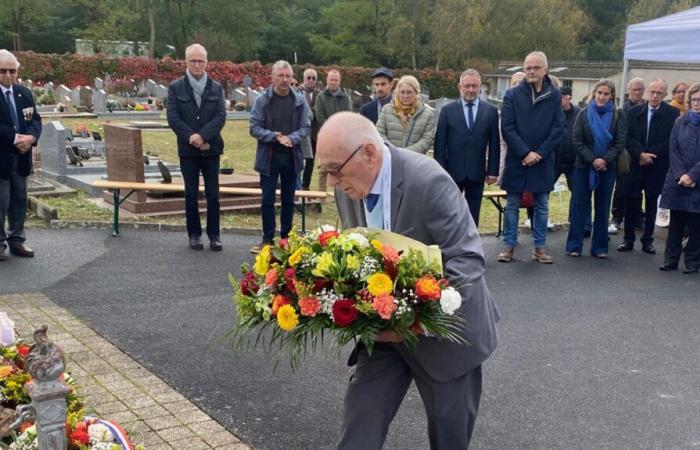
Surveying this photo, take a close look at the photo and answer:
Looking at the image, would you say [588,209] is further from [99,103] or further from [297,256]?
[99,103]

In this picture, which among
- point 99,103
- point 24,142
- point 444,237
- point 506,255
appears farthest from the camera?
point 99,103

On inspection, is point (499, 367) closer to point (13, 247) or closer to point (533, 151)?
point (533, 151)

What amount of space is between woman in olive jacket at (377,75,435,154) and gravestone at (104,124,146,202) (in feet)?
12.1

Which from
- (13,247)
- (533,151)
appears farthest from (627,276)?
(13,247)

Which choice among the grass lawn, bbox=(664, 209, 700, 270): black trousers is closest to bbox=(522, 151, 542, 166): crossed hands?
bbox=(664, 209, 700, 270): black trousers

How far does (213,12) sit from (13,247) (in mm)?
57276

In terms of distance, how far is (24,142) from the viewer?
7438 mm

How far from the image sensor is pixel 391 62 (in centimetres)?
6156

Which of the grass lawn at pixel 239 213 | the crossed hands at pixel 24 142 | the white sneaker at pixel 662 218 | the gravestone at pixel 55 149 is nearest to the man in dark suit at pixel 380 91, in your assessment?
the grass lawn at pixel 239 213

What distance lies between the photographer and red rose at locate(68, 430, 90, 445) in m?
2.96

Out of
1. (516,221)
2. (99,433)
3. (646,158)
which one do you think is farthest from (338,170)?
(646,158)

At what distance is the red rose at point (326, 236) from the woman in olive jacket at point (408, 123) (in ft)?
17.8

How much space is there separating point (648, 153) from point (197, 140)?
18.6ft

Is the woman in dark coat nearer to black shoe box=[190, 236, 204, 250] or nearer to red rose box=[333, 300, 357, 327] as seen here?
black shoe box=[190, 236, 204, 250]
